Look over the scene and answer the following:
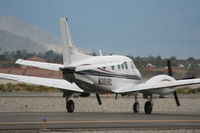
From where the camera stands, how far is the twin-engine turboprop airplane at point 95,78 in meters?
36.8

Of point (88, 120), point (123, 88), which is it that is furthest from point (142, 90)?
point (88, 120)

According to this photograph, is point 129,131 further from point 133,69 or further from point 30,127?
point 133,69

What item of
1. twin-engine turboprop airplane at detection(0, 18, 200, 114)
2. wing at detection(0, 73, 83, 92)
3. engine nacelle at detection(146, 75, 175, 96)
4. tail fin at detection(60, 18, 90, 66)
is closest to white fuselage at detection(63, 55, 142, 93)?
twin-engine turboprop airplane at detection(0, 18, 200, 114)

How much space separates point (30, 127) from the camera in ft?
89.5

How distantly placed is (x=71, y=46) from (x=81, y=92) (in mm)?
3418

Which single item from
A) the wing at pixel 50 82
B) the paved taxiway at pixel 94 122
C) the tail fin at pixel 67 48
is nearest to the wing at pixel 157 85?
the wing at pixel 50 82

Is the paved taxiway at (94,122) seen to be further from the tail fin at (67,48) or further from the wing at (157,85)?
the tail fin at (67,48)

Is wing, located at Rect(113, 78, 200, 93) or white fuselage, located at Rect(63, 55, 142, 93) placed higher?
white fuselage, located at Rect(63, 55, 142, 93)

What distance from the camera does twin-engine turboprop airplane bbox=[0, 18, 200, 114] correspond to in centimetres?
3681

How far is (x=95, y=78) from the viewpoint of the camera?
124ft

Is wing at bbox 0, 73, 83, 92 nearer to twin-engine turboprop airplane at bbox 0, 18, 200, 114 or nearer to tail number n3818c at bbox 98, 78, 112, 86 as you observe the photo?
twin-engine turboprop airplane at bbox 0, 18, 200, 114

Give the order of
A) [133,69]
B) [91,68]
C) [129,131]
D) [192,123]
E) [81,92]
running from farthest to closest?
[133,69] → [81,92] → [91,68] → [192,123] → [129,131]

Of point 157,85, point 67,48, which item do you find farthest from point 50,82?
point 157,85

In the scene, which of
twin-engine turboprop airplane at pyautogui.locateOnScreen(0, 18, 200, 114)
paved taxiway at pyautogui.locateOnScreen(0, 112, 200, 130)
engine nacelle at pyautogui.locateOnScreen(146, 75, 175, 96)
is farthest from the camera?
engine nacelle at pyautogui.locateOnScreen(146, 75, 175, 96)
